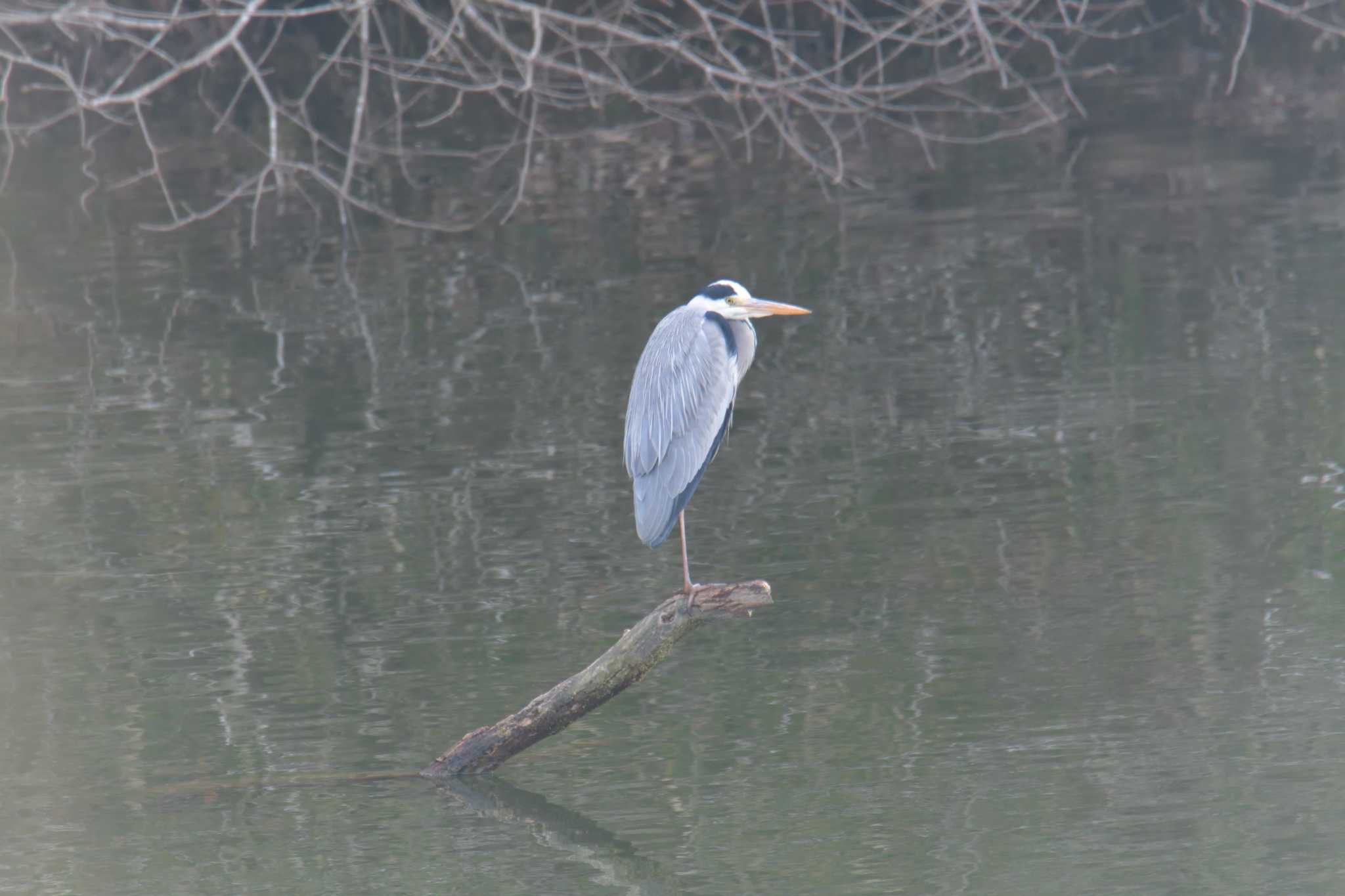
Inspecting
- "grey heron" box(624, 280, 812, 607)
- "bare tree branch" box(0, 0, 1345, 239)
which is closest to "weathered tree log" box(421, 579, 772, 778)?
"grey heron" box(624, 280, 812, 607)

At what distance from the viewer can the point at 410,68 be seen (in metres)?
20.2

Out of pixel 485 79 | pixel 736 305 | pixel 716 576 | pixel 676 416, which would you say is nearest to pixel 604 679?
pixel 676 416

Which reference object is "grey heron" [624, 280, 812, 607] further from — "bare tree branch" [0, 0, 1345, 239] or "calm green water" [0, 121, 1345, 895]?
"bare tree branch" [0, 0, 1345, 239]

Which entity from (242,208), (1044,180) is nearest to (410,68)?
(242,208)

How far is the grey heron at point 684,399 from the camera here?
18.3 ft

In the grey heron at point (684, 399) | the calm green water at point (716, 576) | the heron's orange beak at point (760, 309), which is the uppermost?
the heron's orange beak at point (760, 309)

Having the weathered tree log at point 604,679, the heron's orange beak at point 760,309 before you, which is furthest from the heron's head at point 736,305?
the weathered tree log at point 604,679

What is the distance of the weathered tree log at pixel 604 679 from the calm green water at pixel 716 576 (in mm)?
143

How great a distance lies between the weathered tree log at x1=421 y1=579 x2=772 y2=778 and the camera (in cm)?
489

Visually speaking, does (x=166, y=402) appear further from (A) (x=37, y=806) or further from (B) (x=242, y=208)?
(B) (x=242, y=208)

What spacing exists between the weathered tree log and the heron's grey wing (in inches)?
22.2

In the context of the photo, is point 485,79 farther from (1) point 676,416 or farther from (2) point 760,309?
(1) point 676,416

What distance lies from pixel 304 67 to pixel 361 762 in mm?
17299

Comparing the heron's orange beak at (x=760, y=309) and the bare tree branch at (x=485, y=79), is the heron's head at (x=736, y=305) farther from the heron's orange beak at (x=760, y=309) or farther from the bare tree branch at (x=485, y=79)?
the bare tree branch at (x=485, y=79)
